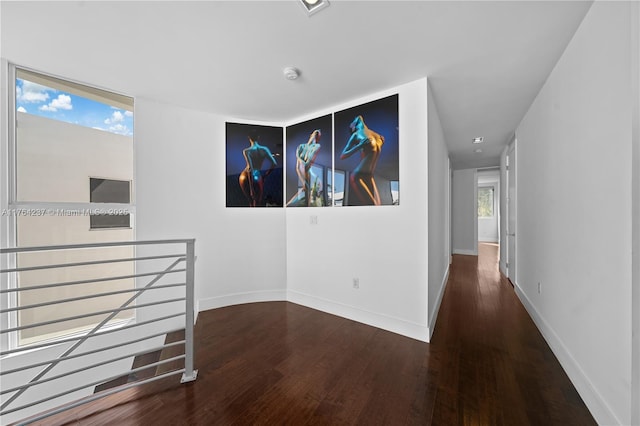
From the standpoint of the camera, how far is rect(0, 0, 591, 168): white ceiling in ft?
5.21

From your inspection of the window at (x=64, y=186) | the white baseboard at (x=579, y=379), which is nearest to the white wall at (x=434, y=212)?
the white baseboard at (x=579, y=379)

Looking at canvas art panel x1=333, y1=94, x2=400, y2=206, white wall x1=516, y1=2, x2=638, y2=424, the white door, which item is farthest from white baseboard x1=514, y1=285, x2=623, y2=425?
canvas art panel x1=333, y1=94, x2=400, y2=206

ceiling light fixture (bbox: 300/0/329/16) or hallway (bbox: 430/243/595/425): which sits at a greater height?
ceiling light fixture (bbox: 300/0/329/16)

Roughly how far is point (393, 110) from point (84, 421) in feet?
11.2

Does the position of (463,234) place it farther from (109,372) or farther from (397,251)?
(109,372)

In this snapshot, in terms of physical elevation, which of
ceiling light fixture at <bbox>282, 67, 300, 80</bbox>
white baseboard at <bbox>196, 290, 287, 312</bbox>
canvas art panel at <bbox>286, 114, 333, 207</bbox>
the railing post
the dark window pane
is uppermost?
ceiling light fixture at <bbox>282, 67, 300, 80</bbox>

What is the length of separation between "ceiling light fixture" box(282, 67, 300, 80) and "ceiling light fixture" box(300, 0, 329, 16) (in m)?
0.66

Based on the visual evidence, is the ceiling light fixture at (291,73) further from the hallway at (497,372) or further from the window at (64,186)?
the hallway at (497,372)

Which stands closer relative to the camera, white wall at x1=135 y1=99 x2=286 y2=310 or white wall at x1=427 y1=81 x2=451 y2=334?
white wall at x1=427 y1=81 x2=451 y2=334

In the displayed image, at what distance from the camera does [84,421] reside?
1.48 metres

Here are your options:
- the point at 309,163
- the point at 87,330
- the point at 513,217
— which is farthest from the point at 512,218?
the point at 87,330

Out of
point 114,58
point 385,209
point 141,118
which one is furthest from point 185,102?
point 385,209

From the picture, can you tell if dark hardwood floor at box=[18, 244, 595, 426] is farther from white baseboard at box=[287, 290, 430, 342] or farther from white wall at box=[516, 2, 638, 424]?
white wall at box=[516, 2, 638, 424]

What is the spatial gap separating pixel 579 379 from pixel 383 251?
1655 mm
